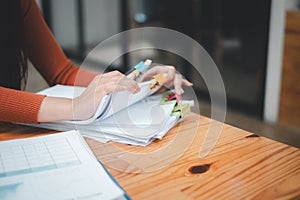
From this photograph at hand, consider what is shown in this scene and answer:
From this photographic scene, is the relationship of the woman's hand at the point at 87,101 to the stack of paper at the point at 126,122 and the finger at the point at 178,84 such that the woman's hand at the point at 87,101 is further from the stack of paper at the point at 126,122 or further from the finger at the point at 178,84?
the finger at the point at 178,84

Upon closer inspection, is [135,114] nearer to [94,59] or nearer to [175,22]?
[175,22]

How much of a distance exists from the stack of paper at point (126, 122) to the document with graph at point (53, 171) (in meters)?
0.05

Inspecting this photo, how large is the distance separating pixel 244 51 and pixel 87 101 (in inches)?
83.5

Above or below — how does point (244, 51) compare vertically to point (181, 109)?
below

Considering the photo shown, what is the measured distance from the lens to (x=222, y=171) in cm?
74

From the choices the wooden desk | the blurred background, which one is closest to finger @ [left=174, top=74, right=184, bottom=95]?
the wooden desk

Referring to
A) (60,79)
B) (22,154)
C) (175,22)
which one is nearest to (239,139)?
Answer: (22,154)

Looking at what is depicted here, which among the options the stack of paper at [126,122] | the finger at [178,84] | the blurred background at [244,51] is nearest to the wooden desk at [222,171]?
the stack of paper at [126,122]

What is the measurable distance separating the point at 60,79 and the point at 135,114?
1.46ft

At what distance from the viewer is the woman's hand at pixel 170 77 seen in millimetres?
1085

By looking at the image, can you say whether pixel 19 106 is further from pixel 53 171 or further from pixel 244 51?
pixel 244 51

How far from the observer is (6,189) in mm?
650

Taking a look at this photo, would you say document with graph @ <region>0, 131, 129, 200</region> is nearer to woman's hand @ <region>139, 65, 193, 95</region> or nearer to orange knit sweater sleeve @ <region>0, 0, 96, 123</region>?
woman's hand @ <region>139, 65, 193, 95</region>

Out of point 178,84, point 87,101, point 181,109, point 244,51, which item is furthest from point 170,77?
point 244,51
